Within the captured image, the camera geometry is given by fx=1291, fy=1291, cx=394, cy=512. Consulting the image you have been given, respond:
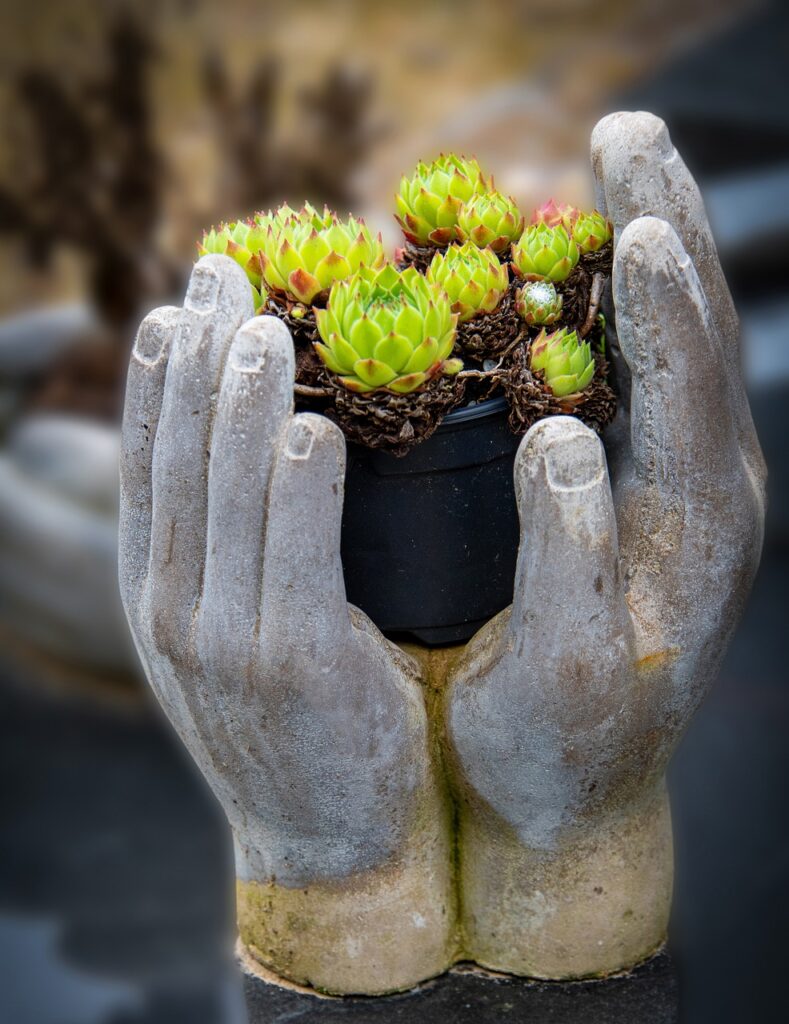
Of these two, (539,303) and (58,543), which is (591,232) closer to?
(539,303)

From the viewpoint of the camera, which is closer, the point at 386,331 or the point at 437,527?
the point at 386,331

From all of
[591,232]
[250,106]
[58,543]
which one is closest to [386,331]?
[591,232]

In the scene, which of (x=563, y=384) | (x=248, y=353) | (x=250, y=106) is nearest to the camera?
(x=248, y=353)

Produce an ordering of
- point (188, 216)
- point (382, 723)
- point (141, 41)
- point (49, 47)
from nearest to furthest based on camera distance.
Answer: point (382, 723)
point (141, 41)
point (188, 216)
point (49, 47)

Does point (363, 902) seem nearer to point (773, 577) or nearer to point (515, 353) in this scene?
point (515, 353)

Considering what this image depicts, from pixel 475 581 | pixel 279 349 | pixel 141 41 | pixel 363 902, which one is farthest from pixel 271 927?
pixel 141 41

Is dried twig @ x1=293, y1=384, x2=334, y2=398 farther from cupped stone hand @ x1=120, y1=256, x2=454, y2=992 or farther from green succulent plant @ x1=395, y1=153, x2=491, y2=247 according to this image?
green succulent plant @ x1=395, y1=153, x2=491, y2=247
